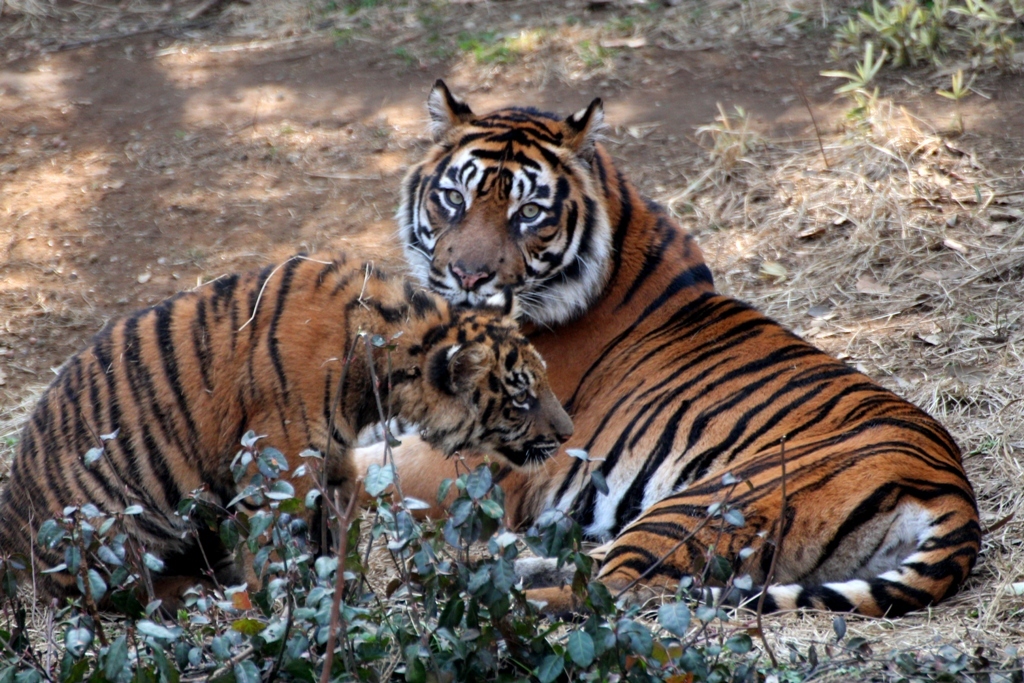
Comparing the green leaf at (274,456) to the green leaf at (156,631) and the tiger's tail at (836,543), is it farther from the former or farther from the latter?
the tiger's tail at (836,543)

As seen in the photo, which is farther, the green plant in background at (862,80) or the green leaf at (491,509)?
the green plant in background at (862,80)

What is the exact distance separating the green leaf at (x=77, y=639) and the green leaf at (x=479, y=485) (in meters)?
0.81

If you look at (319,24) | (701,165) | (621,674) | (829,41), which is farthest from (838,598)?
(319,24)

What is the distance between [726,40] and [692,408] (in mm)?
4771

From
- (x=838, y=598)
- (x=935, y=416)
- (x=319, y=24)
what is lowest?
(x=935, y=416)

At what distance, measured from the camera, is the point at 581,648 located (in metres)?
2.18

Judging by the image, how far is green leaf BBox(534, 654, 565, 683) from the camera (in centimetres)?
229

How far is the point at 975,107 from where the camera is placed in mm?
6398

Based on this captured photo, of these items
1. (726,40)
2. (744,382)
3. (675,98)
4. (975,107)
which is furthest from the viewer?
(726,40)

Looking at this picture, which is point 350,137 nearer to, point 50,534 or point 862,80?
point 862,80

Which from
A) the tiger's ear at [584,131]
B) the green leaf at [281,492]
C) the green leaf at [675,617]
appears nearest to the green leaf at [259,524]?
the green leaf at [281,492]

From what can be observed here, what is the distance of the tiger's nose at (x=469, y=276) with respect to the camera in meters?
3.91

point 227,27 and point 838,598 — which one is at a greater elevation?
point 227,27

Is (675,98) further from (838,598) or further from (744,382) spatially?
(838,598)
